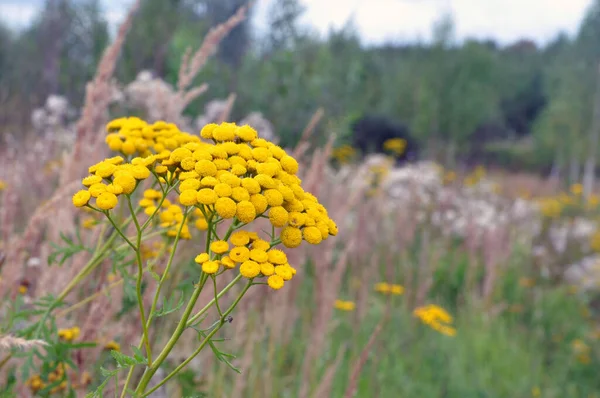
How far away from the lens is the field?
90 cm

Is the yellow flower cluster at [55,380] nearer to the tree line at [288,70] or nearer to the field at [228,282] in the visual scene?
the field at [228,282]

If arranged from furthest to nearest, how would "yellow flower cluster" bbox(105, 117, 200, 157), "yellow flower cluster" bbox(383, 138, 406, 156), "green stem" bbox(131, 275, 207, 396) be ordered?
"yellow flower cluster" bbox(383, 138, 406, 156), "yellow flower cluster" bbox(105, 117, 200, 157), "green stem" bbox(131, 275, 207, 396)

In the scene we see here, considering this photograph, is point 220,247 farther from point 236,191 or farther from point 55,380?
point 55,380

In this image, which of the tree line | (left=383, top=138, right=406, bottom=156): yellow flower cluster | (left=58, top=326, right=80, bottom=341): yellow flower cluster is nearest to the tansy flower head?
(left=58, top=326, right=80, bottom=341): yellow flower cluster

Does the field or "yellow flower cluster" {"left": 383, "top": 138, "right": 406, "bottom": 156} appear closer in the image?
the field

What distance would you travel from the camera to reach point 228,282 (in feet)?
5.92

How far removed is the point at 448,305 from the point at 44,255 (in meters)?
3.84

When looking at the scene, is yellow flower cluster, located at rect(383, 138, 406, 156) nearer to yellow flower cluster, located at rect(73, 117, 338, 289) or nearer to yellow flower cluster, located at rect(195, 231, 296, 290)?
yellow flower cluster, located at rect(73, 117, 338, 289)

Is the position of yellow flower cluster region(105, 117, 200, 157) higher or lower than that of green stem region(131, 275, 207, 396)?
higher

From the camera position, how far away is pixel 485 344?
12.5ft

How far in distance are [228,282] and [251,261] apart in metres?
0.98

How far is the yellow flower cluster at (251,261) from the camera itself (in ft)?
2.72

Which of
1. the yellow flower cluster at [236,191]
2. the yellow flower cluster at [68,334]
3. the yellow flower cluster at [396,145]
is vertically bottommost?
the yellow flower cluster at [68,334]

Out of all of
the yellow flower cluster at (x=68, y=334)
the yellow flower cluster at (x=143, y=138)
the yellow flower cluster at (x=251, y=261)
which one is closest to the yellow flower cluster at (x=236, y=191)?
the yellow flower cluster at (x=251, y=261)
